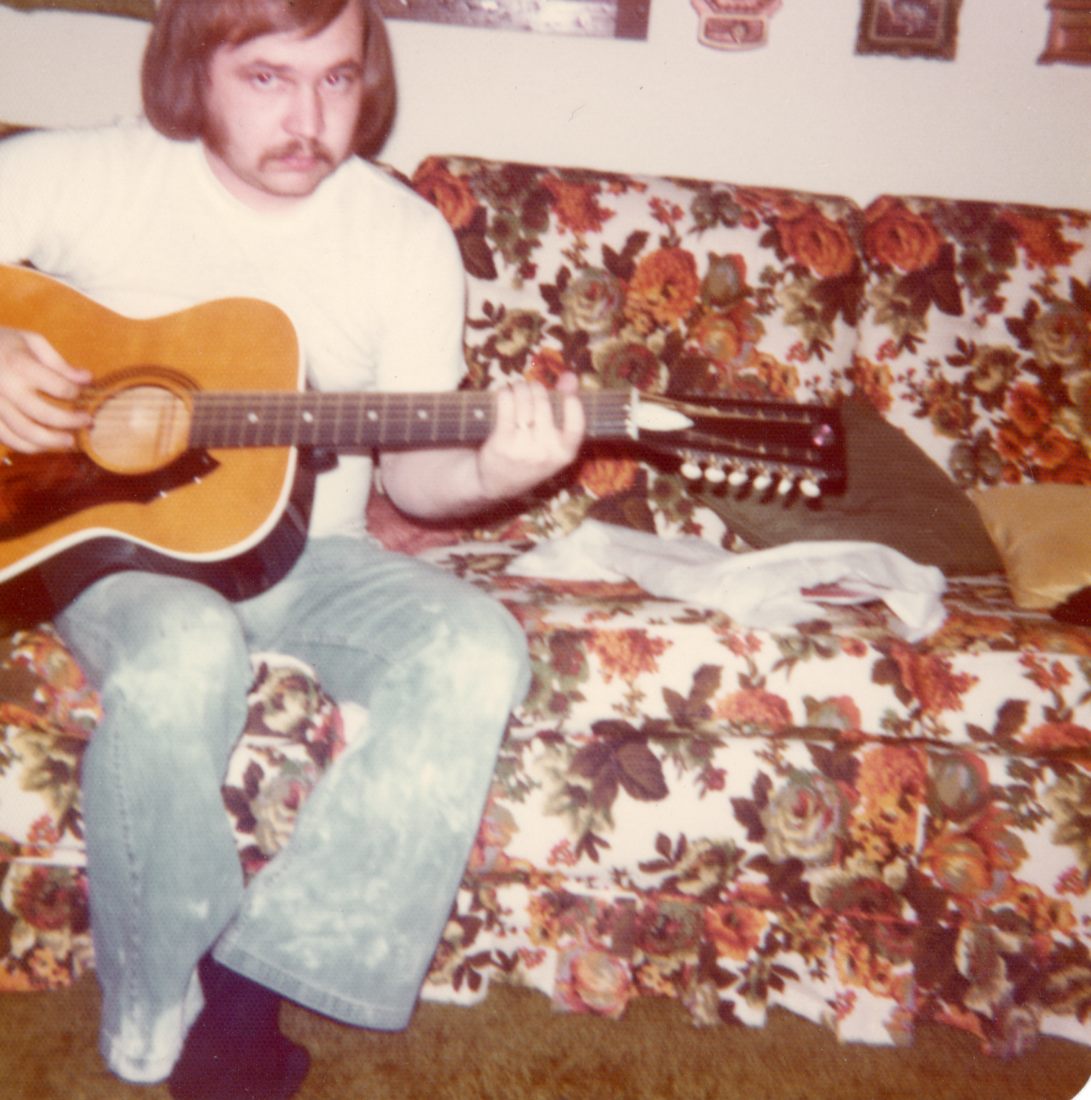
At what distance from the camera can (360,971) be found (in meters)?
0.78

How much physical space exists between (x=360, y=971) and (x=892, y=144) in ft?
6.55

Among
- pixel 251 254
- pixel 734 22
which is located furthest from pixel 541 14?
pixel 251 254

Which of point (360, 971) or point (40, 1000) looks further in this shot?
point (40, 1000)

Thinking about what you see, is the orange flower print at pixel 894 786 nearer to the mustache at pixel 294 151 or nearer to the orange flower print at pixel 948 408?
the orange flower print at pixel 948 408

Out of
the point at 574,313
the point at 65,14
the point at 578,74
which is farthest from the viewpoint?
the point at 578,74

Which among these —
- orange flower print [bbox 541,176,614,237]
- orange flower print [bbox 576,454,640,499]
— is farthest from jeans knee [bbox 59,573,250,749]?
orange flower print [bbox 541,176,614,237]

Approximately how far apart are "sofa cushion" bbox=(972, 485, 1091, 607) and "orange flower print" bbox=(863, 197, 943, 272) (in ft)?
1.60

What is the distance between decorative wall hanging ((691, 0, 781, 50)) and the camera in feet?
5.64

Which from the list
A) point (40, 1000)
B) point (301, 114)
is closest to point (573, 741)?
point (40, 1000)

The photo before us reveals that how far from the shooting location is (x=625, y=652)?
97 centimetres

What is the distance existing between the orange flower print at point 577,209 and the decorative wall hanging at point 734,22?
59 cm

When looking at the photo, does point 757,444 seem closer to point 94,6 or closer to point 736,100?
point 736,100

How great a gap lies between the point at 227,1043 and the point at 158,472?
1.99ft

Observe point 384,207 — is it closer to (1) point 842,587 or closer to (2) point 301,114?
(2) point 301,114
